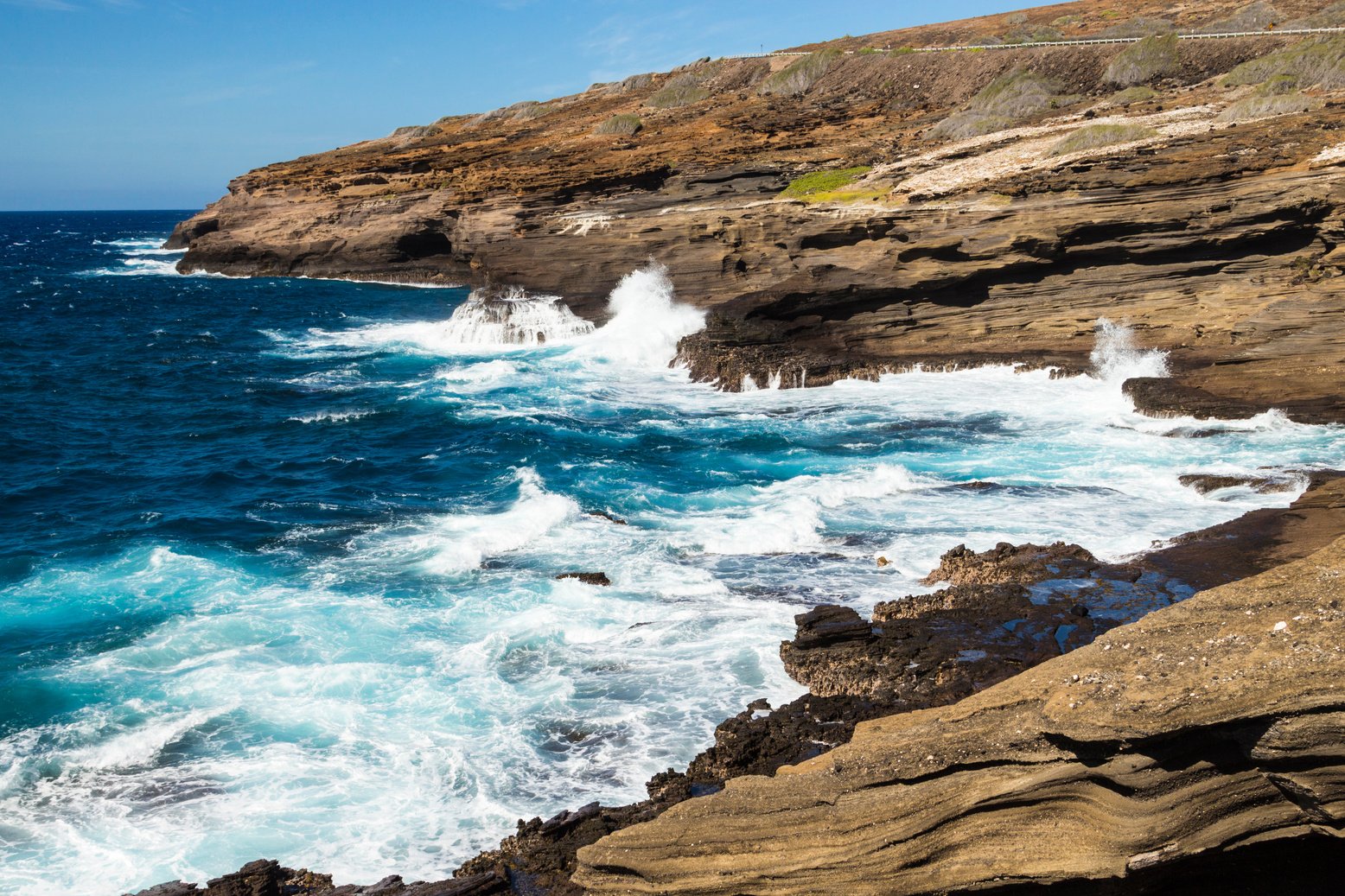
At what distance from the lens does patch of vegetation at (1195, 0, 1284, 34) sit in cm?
4359

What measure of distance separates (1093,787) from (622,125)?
5298cm

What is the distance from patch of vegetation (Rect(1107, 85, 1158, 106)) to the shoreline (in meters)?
24.1

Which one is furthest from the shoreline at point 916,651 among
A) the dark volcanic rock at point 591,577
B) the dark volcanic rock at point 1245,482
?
the dark volcanic rock at point 591,577

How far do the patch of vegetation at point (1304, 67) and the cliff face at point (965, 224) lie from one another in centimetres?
110

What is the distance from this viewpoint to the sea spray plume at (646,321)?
3309 centimetres

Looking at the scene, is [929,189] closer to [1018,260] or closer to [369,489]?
[1018,260]

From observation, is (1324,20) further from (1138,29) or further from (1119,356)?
(1119,356)

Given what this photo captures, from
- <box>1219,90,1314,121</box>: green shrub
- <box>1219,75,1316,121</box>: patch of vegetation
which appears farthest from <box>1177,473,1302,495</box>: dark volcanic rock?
<box>1219,90,1314,121</box>: green shrub

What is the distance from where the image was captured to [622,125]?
179ft

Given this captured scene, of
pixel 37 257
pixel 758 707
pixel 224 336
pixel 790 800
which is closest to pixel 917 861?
pixel 790 800

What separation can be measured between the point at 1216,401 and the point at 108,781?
865 inches

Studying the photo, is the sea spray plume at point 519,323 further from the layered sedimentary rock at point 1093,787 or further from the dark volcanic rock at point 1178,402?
the layered sedimentary rock at point 1093,787

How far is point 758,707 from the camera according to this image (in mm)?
11242

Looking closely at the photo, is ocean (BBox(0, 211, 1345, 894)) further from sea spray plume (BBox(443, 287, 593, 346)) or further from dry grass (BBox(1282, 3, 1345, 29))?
dry grass (BBox(1282, 3, 1345, 29))
